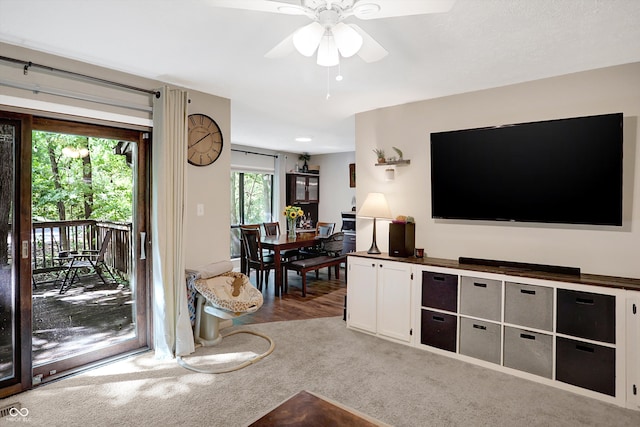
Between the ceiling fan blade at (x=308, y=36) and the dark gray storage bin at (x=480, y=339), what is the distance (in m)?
2.50

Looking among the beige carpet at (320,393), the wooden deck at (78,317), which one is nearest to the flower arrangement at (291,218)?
the wooden deck at (78,317)

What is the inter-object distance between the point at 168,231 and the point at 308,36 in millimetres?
2123

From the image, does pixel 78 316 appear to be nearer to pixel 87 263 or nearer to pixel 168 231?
pixel 87 263

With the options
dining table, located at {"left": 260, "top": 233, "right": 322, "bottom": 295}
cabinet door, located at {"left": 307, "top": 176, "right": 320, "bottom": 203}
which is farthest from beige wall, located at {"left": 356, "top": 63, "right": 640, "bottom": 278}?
cabinet door, located at {"left": 307, "top": 176, "right": 320, "bottom": 203}

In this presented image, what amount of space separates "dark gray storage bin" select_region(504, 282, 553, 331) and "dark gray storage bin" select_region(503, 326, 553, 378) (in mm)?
77

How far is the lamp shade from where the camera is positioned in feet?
12.3

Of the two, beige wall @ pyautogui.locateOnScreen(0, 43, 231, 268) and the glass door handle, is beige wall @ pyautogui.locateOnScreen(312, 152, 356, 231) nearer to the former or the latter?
beige wall @ pyautogui.locateOnScreen(0, 43, 231, 268)

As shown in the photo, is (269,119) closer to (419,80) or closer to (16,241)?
(419,80)

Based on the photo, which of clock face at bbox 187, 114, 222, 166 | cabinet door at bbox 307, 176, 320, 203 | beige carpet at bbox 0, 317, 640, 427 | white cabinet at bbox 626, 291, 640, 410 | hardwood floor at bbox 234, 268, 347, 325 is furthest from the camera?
cabinet door at bbox 307, 176, 320, 203

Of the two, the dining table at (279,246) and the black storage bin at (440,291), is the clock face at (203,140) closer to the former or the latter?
the dining table at (279,246)

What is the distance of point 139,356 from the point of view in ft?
10.2

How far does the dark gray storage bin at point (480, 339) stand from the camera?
9.53ft

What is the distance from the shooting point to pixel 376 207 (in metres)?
3.79

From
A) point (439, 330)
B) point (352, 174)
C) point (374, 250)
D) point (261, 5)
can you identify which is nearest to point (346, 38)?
point (261, 5)
